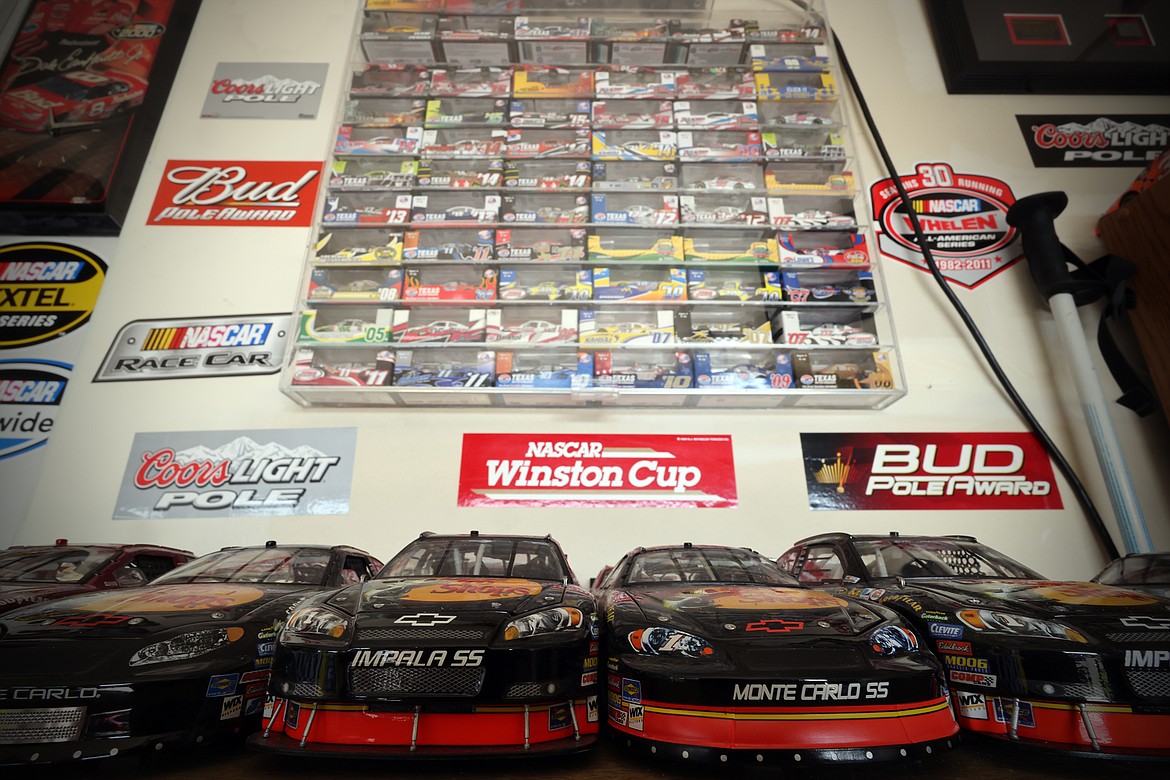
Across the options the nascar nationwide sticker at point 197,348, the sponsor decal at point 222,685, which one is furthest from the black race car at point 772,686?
the nascar nationwide sticker at point 197,348

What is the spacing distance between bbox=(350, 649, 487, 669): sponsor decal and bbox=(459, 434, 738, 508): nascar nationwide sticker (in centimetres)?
267

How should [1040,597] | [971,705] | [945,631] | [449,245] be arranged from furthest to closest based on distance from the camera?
1. [449,245]
2. [1040,597]
3. [945,631]
4. [971,705]

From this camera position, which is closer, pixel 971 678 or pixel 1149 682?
pixel 1149 682

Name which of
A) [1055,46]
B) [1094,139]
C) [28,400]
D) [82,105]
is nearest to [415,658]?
[28,400]

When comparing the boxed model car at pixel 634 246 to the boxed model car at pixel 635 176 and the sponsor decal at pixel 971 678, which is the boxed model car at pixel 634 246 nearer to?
the boxed model car at pixel 635 176

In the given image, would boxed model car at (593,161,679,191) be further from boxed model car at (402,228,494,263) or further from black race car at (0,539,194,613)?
black race car at (0,539,194,613)

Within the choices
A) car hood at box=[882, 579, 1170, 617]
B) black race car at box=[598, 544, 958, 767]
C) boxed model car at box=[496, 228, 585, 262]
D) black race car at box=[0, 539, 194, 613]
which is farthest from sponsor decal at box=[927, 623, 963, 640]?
black race car at box=[0, 539, 194, 613]

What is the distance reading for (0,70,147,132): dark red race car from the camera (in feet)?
19.2

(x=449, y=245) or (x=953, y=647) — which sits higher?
(x=449, y=245)

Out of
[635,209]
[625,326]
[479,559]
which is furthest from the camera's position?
[635,209]

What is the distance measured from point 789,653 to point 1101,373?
5306 millimetres

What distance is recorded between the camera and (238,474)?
4684mm

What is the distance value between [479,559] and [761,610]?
4.72ft

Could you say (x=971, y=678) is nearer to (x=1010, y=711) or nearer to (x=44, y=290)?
(x=1010, y=711)
